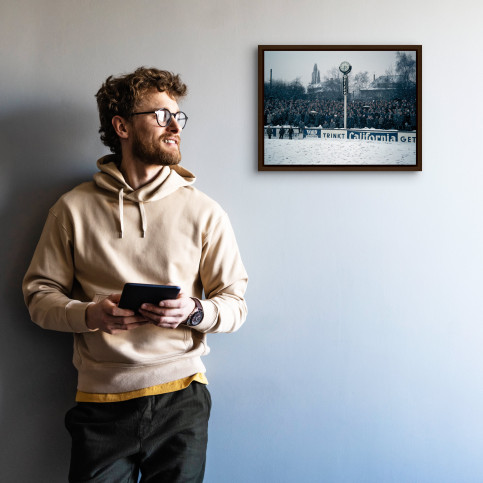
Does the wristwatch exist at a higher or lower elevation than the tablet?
lower

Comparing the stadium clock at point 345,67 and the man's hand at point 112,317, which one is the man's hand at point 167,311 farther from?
the stadium clock at point 345,67

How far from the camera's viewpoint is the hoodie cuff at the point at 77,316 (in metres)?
1.36

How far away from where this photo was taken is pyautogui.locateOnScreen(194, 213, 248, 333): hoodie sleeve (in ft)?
4.87

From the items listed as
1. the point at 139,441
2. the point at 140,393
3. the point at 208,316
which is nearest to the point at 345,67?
the point at 208,316

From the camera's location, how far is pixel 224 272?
4.95 feet

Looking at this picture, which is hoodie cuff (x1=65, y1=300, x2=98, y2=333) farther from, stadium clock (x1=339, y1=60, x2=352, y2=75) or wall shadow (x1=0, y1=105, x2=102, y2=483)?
stadium clock (x1=339, y1=60, x2=352, y2=75)

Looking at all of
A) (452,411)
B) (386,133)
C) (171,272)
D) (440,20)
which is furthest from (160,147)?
(452,411)

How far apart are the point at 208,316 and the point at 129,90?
74 cm

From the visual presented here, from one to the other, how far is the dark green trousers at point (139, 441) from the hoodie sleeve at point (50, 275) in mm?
312

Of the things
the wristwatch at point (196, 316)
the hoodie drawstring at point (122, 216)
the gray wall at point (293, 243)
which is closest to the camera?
the wristwatch at point (196, 316)

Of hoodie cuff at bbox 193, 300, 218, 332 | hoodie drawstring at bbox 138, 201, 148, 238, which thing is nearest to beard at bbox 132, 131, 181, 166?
hoodie drawstring at bbox 138, 201, 148, 238

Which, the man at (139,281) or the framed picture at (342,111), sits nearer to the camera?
the man at (139,281)

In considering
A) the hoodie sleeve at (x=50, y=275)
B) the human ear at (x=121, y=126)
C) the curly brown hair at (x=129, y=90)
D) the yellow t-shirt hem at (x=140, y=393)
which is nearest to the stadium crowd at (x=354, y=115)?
the curly brown hair at (x=129, y=90)

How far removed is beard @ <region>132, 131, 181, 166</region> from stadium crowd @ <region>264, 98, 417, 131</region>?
40 centimetres
